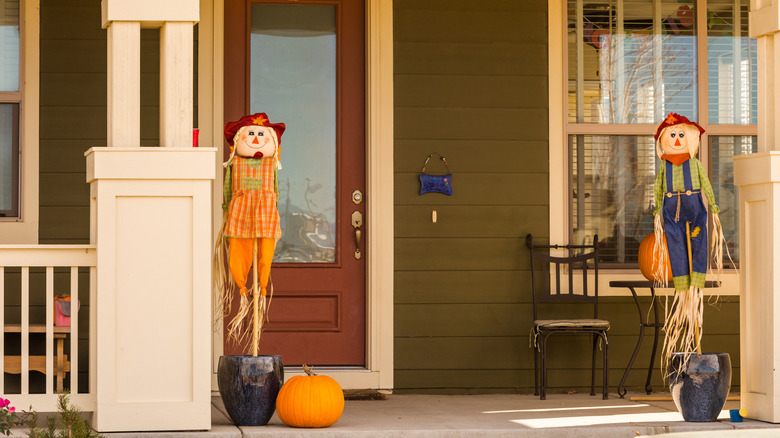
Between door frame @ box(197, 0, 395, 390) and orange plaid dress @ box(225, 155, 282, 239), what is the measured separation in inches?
46.2

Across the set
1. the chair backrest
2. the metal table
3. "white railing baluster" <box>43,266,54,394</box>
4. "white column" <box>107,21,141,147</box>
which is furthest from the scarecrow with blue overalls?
"white railing baluster" <box>43,266,54,394</box>

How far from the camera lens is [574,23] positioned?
227 inches

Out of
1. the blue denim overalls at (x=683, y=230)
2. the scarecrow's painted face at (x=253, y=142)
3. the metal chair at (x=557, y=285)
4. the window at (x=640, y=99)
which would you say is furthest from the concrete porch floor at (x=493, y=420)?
the scarecrow's painted face at (x=253, y=142)

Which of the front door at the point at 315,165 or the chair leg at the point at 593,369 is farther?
the front door at the point at 315,165

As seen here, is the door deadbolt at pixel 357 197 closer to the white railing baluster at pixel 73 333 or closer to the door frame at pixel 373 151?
the door frame at pixel 373 151

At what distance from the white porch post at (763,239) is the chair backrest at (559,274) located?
1.11 m

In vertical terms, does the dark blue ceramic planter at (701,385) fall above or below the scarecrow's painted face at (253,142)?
below

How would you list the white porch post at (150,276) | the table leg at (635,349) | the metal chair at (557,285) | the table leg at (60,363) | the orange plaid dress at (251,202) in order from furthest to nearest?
the metal chair at (557,285), the table leg at (635,349), the table leg at (60,363), the orange plaid dress at (251,202), the white porch post at (150,276)

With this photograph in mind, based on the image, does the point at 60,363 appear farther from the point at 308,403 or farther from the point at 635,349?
the point at 635,349

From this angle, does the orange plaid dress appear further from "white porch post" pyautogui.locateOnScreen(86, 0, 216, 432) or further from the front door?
the front door

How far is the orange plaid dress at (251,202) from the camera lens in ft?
14.2

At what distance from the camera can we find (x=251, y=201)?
434cm

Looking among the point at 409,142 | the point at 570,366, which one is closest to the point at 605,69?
Result: the point at 409,142

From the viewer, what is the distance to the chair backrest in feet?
18.3
